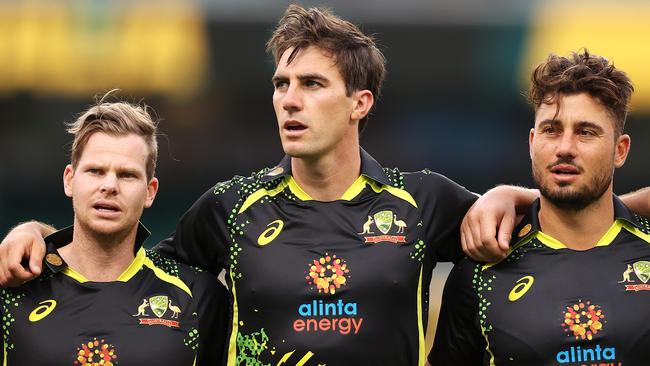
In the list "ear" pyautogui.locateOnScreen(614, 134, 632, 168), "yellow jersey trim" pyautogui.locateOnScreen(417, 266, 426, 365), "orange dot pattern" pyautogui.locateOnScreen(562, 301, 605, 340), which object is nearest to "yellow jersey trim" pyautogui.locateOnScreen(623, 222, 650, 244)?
"ear" pyautogui.locateOnScreen(614, 134, 632, 168)

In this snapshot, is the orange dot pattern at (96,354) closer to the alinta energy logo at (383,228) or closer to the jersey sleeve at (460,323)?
the alinta energy logo at (383,228)

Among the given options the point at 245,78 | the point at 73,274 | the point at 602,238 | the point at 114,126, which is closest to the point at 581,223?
the point at 602,238

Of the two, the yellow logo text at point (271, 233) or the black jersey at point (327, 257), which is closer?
the black jersey at point (327, 257)

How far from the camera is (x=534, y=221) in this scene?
16.8 feet

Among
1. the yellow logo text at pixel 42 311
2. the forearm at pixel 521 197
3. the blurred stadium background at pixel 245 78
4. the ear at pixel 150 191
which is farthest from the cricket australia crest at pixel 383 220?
the blurred stadium background at pixel 245 78

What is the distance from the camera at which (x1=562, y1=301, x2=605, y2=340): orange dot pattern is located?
4.87 meters

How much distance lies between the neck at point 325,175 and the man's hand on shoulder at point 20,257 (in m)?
1.17

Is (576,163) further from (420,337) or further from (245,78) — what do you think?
(245,78)

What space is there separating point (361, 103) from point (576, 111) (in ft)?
3.19

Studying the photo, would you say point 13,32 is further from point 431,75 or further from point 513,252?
point 513,252

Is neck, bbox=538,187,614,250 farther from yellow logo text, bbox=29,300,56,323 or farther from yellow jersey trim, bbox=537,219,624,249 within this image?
yellow logo text, bbox=29,300,56,323

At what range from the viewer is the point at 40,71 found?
17141mm

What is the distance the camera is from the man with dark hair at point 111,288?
4898 mm

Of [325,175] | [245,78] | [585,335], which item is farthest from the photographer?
[245,78]
